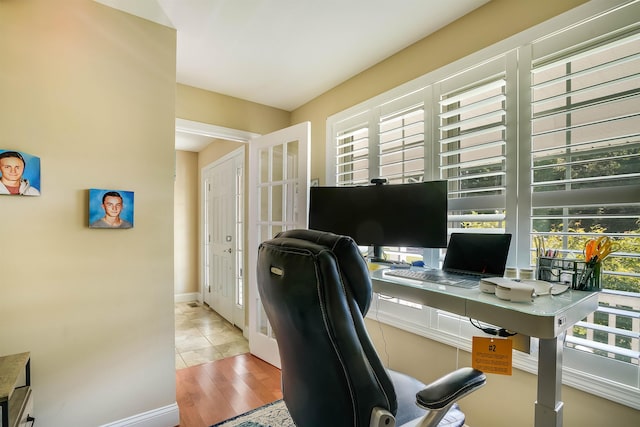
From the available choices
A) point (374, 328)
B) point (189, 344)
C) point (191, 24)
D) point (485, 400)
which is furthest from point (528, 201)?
point (189, 344)

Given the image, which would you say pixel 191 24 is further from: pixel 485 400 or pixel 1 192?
pixel 485 400

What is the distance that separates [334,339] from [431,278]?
0.85 m

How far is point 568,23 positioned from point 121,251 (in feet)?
8.73

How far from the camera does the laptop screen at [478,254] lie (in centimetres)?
150

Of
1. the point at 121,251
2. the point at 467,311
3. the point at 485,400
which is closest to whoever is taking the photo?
the point at 467,311

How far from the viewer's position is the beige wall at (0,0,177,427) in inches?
61.4

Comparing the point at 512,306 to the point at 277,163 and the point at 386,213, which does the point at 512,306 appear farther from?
the point at 277,163

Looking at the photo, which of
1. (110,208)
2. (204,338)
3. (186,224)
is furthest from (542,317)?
(186,224)

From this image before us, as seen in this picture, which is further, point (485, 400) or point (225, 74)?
point (225, 74)

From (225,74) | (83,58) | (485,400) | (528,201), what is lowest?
(485,400)

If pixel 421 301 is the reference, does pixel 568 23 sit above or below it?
above

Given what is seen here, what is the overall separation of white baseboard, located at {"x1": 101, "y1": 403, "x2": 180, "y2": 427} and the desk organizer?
2.27 meters

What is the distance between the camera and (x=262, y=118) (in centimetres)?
317

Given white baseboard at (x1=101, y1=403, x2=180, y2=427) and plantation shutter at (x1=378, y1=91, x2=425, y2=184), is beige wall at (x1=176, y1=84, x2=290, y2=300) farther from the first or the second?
white baseboard at (x1=101, y1=403, x2=180, y2=427)
